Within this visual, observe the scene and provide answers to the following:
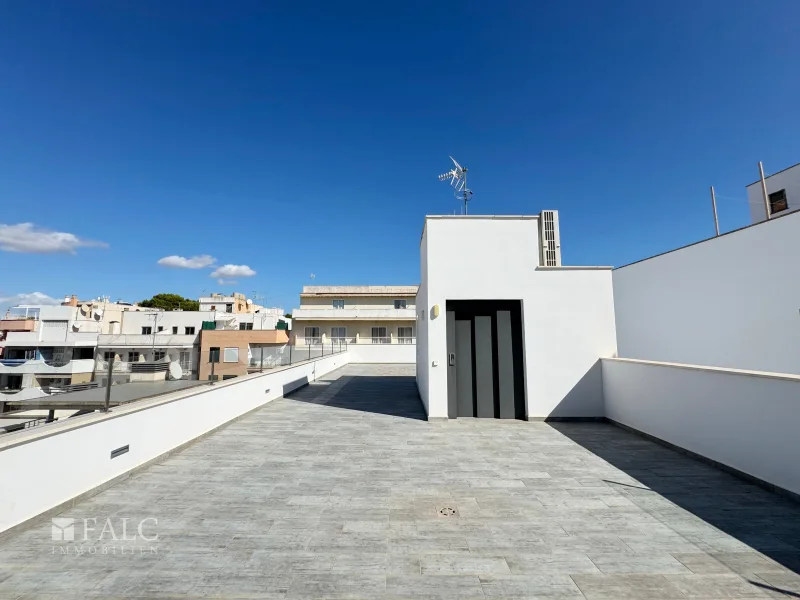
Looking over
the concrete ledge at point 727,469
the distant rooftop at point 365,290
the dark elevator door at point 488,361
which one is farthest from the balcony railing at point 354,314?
the concrete ledge at point 727,469

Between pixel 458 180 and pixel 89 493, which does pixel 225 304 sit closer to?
pixel 458 180

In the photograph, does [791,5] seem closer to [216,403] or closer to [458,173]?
[458,173]

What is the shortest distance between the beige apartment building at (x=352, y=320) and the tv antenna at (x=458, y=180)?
1801 cm

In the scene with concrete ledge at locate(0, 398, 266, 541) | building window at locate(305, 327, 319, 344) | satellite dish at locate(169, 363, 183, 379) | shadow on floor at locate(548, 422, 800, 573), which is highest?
building window at locate(305, 327, 319, 344)

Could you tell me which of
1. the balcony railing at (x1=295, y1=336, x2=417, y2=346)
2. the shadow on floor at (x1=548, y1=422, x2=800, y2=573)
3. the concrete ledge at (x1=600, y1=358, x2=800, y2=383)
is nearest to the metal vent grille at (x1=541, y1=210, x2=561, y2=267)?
the concrete ledge at (x1=600, y1=358, x2=800, y2=383)

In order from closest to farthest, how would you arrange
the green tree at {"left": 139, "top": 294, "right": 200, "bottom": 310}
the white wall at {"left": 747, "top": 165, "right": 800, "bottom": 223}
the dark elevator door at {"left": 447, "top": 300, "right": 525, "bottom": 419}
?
the dark elevator door at {"left": 447, "top": 300, "right": 525, "bottom": 419}
the white wall at {"left": 747, "top": 165, "right": 800, "bottom": 223}
the green tree at {"left": 139, "top": 294, "right": 200, "bottom": 310}

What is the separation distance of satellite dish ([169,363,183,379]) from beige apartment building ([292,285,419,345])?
20.6 m

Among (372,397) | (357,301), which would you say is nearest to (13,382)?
(372,397)

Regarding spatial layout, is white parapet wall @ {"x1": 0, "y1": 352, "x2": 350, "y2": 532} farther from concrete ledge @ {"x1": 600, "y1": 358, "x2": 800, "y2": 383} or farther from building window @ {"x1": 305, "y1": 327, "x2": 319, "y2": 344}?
building window @ {"x1": 305, "y1": 327, "x2": 319, "y2": 344}

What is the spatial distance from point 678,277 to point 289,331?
1085 inches

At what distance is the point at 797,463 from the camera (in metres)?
3.40

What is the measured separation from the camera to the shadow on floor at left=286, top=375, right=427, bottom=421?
8.31 m

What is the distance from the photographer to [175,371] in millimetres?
5945

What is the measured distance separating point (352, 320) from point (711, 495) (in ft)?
85.7
